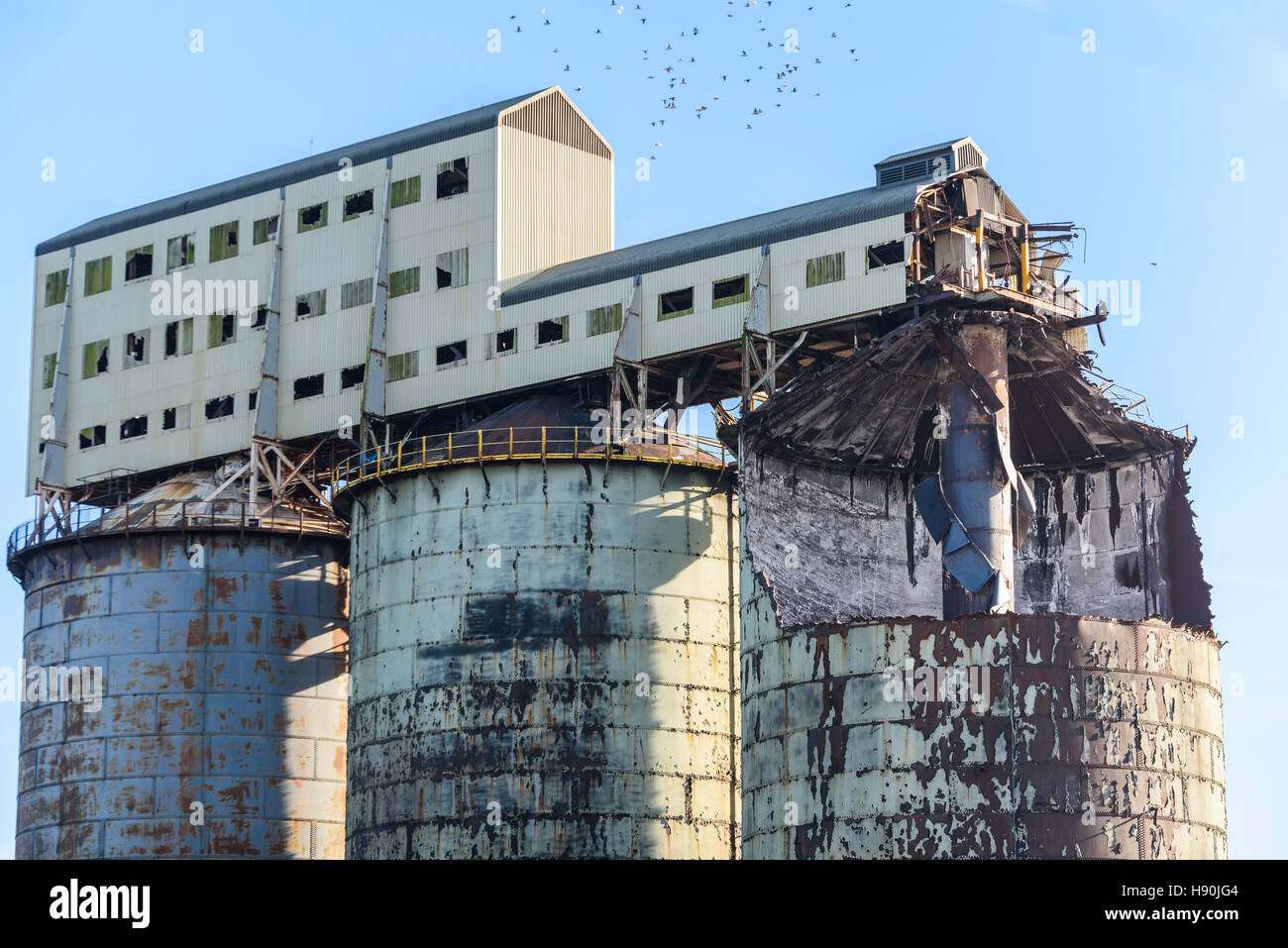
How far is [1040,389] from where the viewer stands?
5884 cm

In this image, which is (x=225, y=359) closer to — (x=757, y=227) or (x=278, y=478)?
(x=278, y=478)

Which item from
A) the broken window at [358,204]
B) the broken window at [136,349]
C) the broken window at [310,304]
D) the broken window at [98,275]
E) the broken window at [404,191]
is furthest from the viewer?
the broken window at [98,275]

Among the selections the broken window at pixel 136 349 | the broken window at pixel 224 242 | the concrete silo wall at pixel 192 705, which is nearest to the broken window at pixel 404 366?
the concrete silo wall at pixel 192 705

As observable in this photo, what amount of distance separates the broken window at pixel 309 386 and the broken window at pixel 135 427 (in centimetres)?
757

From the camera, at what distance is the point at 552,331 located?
63.0 meters

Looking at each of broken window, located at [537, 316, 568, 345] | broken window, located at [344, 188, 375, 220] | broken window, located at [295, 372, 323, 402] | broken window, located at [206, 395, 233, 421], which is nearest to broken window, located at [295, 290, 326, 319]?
broken window, located at [295, 372, 323, 402]

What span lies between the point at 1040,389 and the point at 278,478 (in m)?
25.4

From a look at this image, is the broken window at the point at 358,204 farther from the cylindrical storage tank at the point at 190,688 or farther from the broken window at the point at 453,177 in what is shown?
the cylindrical storage tank at the point at 190,688

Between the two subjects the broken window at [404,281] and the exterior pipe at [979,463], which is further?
the broken window at [404,281]

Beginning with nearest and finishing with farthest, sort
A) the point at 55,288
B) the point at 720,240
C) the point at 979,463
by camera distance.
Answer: the point at 979,463 → the point at 720,240 → the point at 55,288

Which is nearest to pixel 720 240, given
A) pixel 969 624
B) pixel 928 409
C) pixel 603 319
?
pixel 603 319

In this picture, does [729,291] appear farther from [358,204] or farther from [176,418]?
[176,418]

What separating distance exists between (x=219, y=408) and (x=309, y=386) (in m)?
4.20

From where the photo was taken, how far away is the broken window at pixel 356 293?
6769 cm
